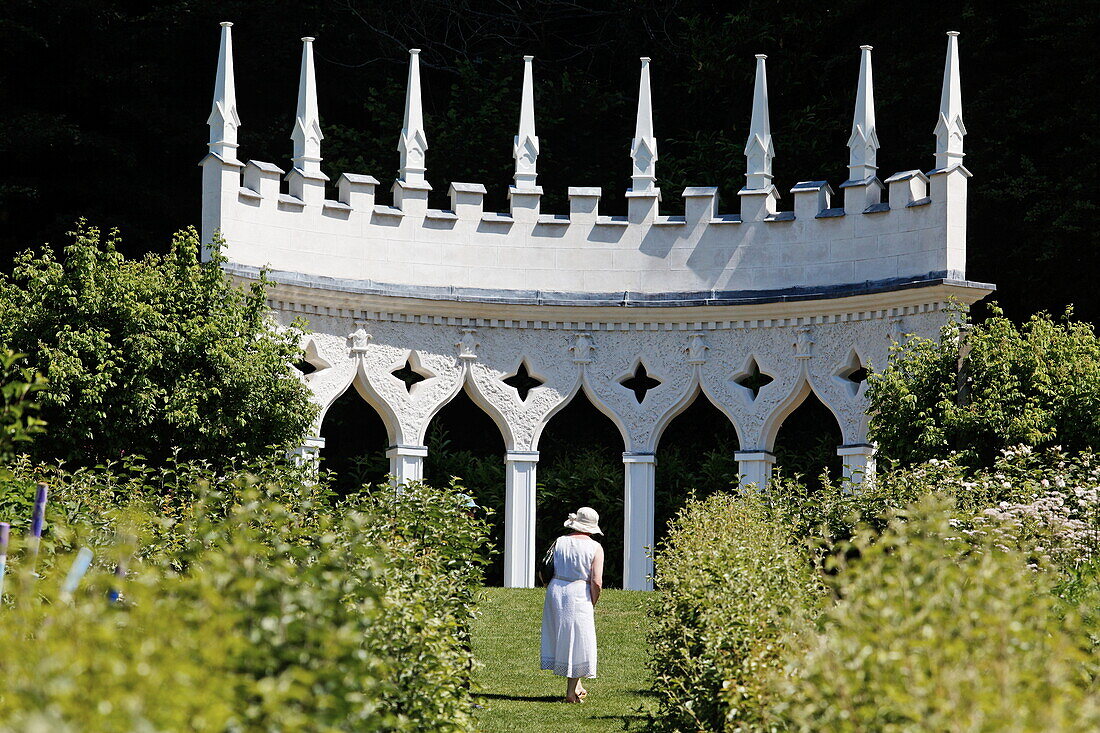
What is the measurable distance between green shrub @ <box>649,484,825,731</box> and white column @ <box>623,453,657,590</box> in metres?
8.15

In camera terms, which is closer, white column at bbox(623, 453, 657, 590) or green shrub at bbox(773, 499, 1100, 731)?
green shrub at bbox(773, 499, 1100, 731)

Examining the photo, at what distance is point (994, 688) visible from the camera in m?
5.31

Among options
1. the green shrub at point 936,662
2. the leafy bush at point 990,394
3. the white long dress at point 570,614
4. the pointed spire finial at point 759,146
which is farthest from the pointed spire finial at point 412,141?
the green shrub at point 936,662

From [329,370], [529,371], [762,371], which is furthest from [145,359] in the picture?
[762,371]

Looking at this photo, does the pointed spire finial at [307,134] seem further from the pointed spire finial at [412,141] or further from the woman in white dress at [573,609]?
the woman in white dress at [573,609]

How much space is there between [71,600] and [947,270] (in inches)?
566

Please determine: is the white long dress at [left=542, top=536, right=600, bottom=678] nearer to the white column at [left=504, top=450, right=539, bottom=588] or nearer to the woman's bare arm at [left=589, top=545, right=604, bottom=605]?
the woman's bare arm at [left=589, top=545, right=604, bottom=605]

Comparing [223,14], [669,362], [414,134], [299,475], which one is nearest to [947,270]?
[669,362]

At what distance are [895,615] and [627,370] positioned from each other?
579 inches

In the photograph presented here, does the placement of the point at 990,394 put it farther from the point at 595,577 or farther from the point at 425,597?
the point at 425,597

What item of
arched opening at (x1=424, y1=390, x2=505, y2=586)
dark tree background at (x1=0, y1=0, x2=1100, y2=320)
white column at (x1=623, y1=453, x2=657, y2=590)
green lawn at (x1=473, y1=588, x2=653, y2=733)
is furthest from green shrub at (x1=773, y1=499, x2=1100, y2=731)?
dark tree background at (x1=0, y1=0, x2=1100, y2=320)

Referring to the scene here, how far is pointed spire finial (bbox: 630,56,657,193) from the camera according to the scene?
20.4 metres

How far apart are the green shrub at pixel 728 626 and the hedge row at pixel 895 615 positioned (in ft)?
0.05

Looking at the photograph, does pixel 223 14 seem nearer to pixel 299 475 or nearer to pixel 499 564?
pixel 499 564
